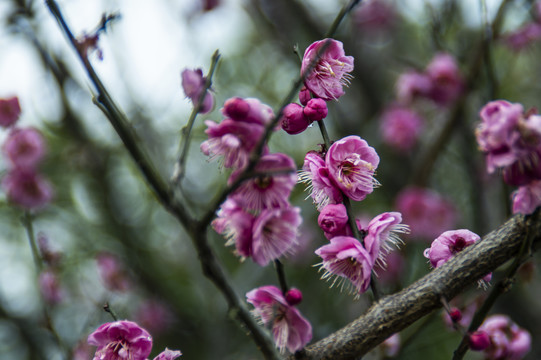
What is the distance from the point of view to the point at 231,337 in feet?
15.4

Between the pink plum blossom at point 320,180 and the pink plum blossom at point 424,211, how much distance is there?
3.28 metres

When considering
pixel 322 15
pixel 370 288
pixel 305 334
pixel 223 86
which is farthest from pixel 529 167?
pixel 223 86

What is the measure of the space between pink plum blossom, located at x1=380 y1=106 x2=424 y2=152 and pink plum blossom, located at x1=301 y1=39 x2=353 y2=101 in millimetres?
3456

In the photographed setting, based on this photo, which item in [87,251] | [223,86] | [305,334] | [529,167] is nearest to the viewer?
[529,167]

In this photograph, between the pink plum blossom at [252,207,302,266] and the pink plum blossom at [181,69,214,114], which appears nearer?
the pink plum blossom at [252,207,302,266]

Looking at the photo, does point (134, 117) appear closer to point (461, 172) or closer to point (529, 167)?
point (529, 167)

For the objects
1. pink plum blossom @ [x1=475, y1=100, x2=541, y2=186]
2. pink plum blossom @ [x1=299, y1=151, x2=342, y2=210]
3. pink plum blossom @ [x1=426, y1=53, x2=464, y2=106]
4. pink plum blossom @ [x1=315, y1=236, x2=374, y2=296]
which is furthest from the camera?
pink plum blossom @ [x1=426, y1=53, x2=464, y2=106]

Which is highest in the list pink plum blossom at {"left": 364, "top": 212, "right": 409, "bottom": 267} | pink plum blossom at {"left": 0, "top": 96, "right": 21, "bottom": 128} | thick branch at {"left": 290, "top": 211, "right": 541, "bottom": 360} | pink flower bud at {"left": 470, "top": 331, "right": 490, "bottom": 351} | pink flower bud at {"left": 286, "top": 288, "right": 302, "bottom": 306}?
pink plum blossom at {"left": 0, "top": 96, "right": 21, "bottom": 128}

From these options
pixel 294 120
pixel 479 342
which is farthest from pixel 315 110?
pixel 479 342

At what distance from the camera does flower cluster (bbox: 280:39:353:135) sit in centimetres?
144

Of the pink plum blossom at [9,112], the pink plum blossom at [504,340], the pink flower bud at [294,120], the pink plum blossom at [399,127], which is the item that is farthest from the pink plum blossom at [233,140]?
the pink plum blossom at [399,127]

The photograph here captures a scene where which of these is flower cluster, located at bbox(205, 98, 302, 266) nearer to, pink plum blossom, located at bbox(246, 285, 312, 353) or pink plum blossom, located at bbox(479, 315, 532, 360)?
pink plum blossom, located at bbox(246, 285, 312, 353)

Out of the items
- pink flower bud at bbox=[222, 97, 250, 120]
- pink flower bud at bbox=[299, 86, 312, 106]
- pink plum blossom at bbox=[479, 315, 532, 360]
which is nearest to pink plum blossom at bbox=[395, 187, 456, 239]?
pink plum blossom at bbox=[479, 315, 532, 360]

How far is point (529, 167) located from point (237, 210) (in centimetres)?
73
